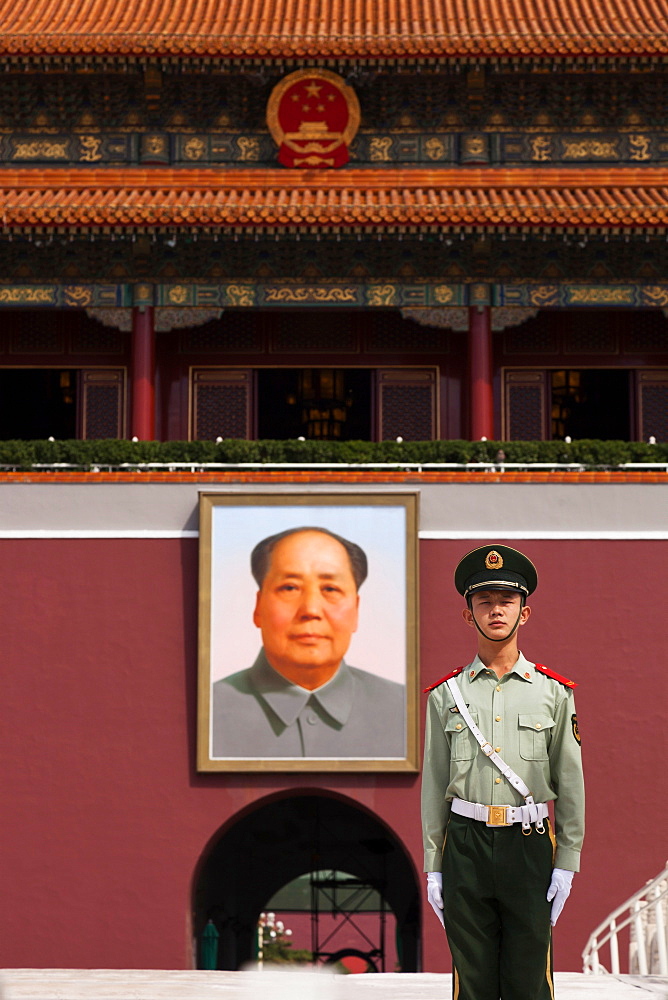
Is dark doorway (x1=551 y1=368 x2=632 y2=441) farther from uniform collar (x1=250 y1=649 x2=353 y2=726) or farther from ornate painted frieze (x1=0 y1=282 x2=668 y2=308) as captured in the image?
uniform collar (x1=250 y1=649 x2=353 y2=726)

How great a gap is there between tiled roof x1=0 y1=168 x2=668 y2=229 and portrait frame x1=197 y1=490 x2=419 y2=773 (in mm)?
3147

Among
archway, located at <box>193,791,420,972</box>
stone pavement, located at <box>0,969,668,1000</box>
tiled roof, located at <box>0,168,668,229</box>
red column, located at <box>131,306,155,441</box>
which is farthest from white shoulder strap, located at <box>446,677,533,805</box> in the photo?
archway, located at <box>193,791,420,972</box>

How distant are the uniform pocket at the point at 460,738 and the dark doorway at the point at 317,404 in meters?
11.2

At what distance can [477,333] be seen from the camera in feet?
50.0

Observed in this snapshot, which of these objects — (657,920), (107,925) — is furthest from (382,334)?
(657,920)

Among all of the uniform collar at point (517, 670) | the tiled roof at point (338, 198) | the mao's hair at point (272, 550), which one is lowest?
the uniform collar at point (517, 670)

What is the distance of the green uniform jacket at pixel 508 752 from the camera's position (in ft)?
17.2

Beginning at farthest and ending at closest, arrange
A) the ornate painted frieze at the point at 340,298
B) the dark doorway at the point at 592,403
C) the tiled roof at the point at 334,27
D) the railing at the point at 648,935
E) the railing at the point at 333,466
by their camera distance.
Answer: the dark doorway at the point at 592,403
the tiled roof at the point at 334,27
the ornate painted frieze at the point at 340,298
the railing at the point at 333,466
the railing at the point at 648,935

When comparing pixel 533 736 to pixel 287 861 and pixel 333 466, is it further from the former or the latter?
pixel 287 861

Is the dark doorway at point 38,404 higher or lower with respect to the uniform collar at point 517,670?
higher

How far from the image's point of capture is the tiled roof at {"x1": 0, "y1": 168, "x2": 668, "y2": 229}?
14.4 metres

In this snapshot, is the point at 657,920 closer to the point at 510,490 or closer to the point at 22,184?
the point at 510,490

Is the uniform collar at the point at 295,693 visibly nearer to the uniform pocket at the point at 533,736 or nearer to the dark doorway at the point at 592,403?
the dark doorway at the point at 592,403

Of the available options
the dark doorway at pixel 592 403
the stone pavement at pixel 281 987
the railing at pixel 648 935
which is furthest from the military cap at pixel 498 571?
the dark doorway at pixel 592 403
